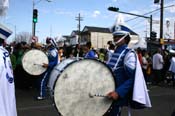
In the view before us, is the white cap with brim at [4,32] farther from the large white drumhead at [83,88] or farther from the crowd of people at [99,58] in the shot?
the crowd of people at [99,58]

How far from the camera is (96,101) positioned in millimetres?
5355

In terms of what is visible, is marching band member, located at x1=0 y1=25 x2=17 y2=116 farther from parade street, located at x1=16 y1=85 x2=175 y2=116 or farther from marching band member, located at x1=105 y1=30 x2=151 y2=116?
parade street, located at x1=16 y1=85 x2=175 y2=116

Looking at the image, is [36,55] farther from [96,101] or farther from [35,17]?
[35,17]

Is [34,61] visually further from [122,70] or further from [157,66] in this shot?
[122,70]

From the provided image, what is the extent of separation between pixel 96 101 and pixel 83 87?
10.1 inches

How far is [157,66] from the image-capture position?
1986 cm

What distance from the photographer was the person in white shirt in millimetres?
19531

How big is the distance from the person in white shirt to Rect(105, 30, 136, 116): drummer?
14.1 meters

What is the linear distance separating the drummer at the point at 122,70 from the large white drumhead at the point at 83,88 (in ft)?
0.41

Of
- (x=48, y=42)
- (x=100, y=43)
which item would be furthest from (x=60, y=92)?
(x=100, y=43)

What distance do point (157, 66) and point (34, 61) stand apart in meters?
8.09

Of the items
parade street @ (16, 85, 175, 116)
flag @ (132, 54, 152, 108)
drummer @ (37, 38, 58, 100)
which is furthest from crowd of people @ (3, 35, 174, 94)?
flag @ (132, 54, 152, 108)

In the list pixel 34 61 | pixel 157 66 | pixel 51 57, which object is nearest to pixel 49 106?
pixel 51 57

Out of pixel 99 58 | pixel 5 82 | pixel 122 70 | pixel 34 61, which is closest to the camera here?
pixel 5 82
